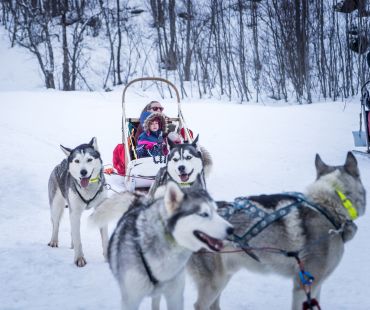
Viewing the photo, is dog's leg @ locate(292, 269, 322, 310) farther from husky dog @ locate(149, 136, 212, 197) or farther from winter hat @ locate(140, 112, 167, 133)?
winter hat @ locate(140, 112, 167, 133)

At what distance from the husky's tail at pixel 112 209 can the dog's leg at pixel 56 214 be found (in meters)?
1.73

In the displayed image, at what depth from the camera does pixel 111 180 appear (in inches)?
239

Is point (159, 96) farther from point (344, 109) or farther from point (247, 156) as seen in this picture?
point (247, 156)

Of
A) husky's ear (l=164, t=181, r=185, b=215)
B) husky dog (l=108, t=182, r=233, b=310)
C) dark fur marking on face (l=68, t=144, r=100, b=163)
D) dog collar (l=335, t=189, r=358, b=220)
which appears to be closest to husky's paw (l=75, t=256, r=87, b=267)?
dark fur marking on face (l=68, t=144, r=100, b=163)

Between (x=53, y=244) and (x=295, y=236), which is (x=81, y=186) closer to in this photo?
(x=53, y=244)

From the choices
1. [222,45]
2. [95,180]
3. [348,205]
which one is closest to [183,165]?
[95,180]

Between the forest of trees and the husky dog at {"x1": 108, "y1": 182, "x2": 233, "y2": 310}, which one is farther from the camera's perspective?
the forest of trees

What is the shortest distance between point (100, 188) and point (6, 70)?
1769 cm

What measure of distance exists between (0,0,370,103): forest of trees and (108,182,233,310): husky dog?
11299 millimetres

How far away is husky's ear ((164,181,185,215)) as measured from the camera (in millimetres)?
1734

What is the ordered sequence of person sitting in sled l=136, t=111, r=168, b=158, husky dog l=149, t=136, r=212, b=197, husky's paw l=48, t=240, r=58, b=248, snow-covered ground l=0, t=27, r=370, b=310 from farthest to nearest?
person sitting in sled l=136, t=111, r=168, b=158 < husky dog l=149, t=136, r=212, b=197 < husky's paw l=48, t=240, r=58, b=248 < snow-covered ground l=0, t=27, r=370, b=310

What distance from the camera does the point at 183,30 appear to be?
669 inches

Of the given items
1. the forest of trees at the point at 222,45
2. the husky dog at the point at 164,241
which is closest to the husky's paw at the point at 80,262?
the husky dog at the point at 164,241

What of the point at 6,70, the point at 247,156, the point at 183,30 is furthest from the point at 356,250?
the point at 6,70
